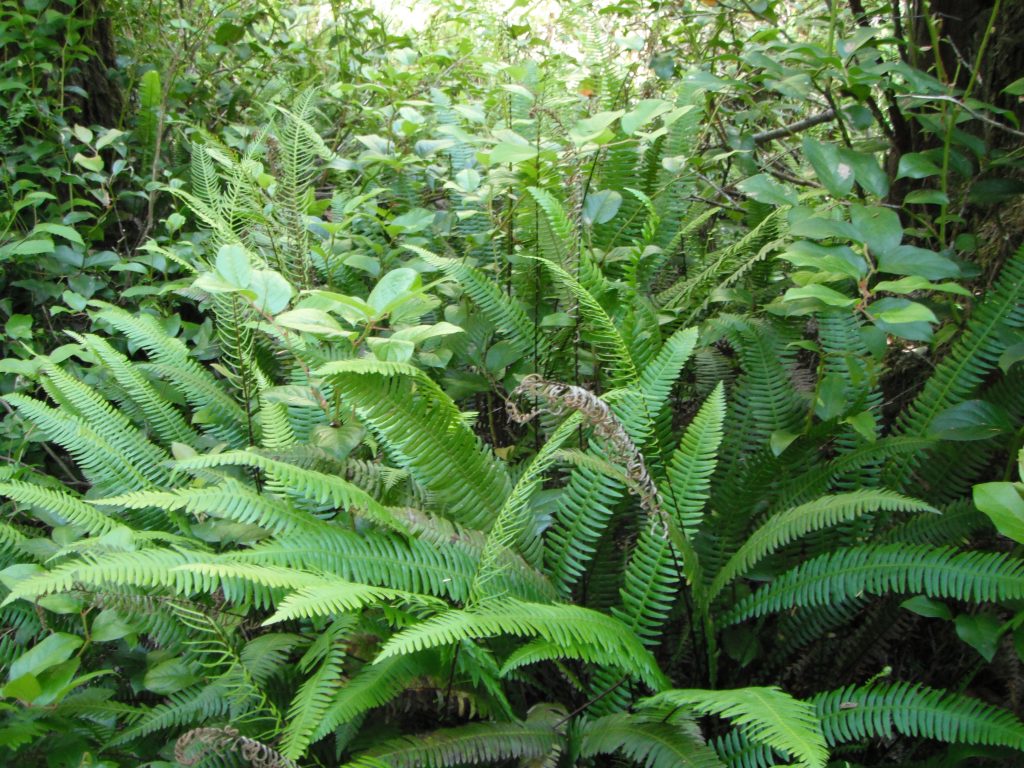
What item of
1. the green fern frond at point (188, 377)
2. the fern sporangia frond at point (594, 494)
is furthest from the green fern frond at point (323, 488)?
the green fern frond at point (188, 377)

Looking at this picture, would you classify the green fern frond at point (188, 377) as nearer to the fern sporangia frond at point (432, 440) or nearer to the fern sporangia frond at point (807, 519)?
the fern sporangia frond at point (432, 440)

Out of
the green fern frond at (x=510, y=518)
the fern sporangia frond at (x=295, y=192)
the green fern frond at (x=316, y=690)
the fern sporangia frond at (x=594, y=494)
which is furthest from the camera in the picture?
the fern sporangia frond at (x=295, y=192)

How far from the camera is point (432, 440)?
5.20ft

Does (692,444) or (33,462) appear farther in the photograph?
(33,462)

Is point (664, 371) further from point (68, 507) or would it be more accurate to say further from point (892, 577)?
point (68, 507)

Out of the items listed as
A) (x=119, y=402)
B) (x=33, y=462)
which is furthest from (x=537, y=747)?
(x=33, y=462)

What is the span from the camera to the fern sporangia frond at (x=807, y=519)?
141 cm

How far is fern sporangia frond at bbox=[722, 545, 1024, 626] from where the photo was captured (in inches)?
53.8

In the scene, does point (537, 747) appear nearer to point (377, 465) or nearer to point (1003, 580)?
point (377, 465)

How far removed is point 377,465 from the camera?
5.61ft

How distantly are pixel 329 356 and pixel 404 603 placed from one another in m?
0.61

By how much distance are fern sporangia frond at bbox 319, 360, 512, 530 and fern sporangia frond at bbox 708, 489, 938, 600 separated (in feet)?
1.48

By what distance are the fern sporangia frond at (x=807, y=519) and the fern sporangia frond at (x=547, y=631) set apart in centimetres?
25

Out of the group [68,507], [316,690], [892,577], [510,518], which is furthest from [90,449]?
[892,577]
